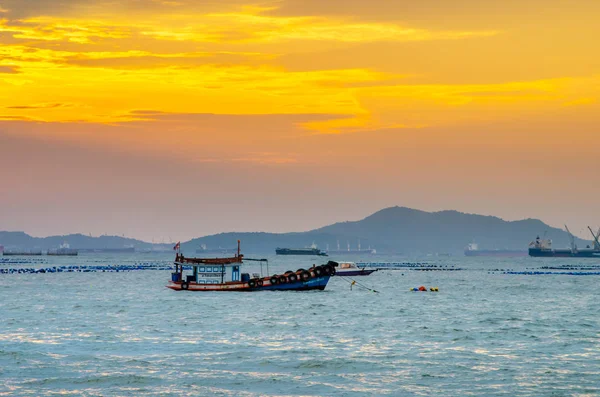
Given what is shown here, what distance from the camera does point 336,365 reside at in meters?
41.2

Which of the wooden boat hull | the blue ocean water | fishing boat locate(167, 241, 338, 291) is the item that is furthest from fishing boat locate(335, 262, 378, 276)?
the blue ocean water

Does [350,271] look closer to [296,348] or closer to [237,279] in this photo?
[237,279]

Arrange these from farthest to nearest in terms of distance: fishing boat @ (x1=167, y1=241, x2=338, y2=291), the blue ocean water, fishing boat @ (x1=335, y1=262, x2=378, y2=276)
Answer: fishing boat @ (x1=335, y1=262, x2=378, y2=276)
fishing boat @ (x1=167, y1=241, x2=338, y2=291)
the blue ocean water

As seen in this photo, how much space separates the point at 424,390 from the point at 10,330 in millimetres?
32135

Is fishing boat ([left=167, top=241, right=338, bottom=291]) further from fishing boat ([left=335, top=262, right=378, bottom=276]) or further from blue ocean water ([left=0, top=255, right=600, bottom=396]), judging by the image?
fishing boat ([left=335, top=262, right=378, bottom=276])

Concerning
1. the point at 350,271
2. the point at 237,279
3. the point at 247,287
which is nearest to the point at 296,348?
the point at 247,287

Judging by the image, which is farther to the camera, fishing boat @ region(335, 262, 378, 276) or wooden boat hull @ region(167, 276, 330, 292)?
fishing boat @ region(335, 262, 378, 276)

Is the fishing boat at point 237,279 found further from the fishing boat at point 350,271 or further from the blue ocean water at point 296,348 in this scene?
the fishing boat at point 350,271

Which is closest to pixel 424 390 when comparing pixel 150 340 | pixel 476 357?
pixel 476 357

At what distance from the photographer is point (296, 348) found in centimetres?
4762

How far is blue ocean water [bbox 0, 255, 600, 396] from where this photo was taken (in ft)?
118

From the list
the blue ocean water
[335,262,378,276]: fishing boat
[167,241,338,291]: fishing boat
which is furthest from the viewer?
[335,262,378,276]: fishing boat

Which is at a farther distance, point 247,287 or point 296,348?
point 247,287

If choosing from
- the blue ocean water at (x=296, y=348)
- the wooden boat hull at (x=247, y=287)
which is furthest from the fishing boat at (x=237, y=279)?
the blue ocean water at (x=296, y=348)
